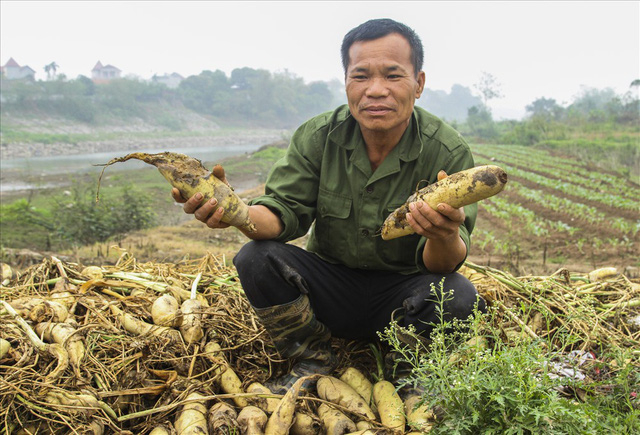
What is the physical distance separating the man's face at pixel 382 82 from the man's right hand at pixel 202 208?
0.71 m

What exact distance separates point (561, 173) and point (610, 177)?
Answer: 131 centimetres

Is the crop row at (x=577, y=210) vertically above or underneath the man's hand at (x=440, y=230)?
underneath

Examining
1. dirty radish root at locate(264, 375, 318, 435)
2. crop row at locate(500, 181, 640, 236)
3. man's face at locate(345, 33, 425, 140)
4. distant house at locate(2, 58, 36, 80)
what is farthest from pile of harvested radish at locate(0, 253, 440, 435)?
distant house at locate(2, 58, 36, 80)

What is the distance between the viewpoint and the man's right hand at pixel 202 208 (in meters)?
1.89

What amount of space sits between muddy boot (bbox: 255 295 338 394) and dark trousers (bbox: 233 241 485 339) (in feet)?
0.15

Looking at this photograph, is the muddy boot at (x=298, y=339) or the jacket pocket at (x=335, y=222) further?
the jacket pocket at (x=335, y=222)

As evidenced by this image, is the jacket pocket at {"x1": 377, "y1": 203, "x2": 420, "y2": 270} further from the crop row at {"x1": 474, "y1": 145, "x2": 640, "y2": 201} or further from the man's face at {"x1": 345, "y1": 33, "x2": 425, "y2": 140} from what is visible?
the crop row at {"x1": 474, "y1": 145, "x2": 640, "y2": 201}

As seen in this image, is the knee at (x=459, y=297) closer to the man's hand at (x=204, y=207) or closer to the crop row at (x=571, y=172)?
the man's hand at (x=204, y=207)

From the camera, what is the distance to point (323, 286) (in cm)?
227

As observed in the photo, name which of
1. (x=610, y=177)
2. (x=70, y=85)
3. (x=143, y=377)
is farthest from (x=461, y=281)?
(x=70, y=85)

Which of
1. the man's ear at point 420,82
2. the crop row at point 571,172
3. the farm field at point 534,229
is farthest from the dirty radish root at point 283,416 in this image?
the crop row at point 571,172

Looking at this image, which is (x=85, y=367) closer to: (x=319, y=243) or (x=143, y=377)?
(x=143, y=377)

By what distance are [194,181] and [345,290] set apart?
0.82 m

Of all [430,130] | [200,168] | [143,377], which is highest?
[430,130]
